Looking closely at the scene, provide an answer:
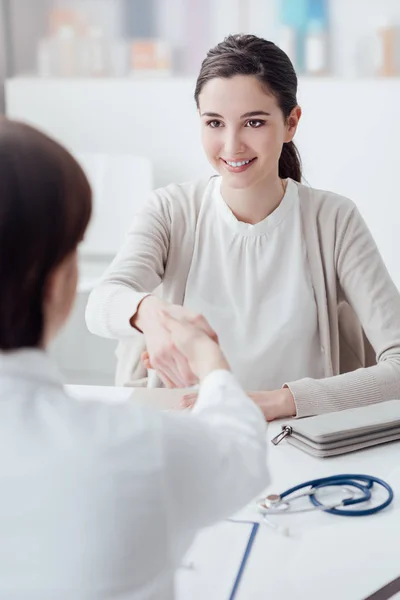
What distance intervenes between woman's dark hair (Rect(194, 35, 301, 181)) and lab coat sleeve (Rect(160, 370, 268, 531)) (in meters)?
0.94

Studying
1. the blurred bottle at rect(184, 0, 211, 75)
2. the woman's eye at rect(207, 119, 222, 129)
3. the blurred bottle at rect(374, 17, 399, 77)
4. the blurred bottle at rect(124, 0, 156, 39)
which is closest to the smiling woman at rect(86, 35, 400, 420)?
the woman's eye at rect(207, 119, 222, 129)

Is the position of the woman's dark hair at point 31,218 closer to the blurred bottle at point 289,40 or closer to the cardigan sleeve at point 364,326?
the cardigan sleeve at point 364,326

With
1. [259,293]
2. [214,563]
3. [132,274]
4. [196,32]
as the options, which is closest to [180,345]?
[214,563]

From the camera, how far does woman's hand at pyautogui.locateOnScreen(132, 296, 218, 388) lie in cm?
105

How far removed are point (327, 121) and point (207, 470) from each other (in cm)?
254

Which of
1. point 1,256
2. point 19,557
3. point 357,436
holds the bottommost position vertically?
point 357,436

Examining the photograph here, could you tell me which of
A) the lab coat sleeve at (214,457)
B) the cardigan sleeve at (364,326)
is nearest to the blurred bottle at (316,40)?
the cardigan sleeve at (364,326)

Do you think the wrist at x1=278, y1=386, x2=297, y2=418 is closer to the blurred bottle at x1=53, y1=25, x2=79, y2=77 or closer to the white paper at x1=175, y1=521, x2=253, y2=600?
the white paper at x1=175, y1=521, x2=253, y2=600

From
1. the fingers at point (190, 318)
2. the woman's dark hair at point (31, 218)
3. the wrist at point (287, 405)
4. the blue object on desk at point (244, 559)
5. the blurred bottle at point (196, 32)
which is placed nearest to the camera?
the woman's dark hair at point (31, 218)

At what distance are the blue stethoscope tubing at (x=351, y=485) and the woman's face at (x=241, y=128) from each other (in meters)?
0.72

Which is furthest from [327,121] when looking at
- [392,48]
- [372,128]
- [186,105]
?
[186,105]

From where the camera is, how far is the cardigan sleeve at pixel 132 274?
1.42 meters

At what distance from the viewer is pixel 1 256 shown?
2.06 ft

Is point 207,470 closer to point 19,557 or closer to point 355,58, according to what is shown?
point 19,557
